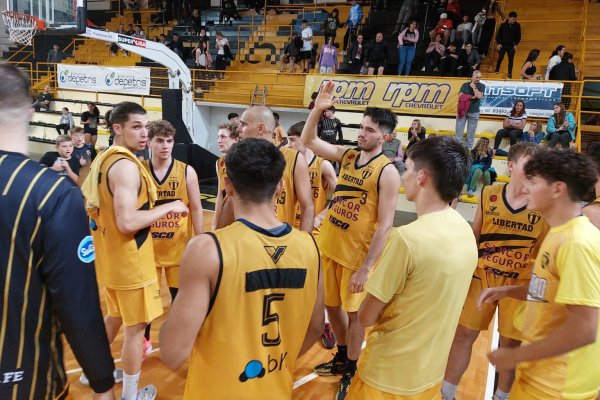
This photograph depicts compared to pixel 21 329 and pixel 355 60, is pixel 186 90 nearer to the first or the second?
pixel 355 60

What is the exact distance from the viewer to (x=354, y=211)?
140 inches

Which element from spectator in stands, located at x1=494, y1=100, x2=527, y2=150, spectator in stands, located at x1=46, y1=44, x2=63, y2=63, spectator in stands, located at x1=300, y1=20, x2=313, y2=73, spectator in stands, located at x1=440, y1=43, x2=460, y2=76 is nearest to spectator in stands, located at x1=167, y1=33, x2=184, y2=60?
spectator in stands, located at x1=46, y1=44, x2=63, y2=63

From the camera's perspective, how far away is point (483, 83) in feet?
32.2

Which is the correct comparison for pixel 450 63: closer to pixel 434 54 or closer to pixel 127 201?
pixel 434 54

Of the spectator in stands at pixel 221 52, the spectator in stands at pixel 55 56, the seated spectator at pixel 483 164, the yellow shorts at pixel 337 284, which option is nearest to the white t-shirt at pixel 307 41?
the spectator in stands at pixel 221 52

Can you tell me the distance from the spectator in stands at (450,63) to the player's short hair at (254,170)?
35.3ft

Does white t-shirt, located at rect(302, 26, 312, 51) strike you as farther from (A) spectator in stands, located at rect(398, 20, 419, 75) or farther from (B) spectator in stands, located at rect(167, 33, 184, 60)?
(B) spectator in stands, located at rect(167, 33, 184, 60)

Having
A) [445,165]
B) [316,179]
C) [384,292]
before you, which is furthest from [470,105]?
[384,292]

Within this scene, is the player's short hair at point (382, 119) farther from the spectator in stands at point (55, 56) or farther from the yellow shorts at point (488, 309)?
the spectator in stands at point (55, 56)

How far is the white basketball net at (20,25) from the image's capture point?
733 centimetres

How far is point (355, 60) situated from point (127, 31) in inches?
436

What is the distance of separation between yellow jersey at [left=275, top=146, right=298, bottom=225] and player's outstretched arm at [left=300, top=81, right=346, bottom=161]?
17 centimetres

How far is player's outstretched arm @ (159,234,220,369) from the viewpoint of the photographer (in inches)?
60.7

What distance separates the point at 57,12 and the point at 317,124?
6.11m
